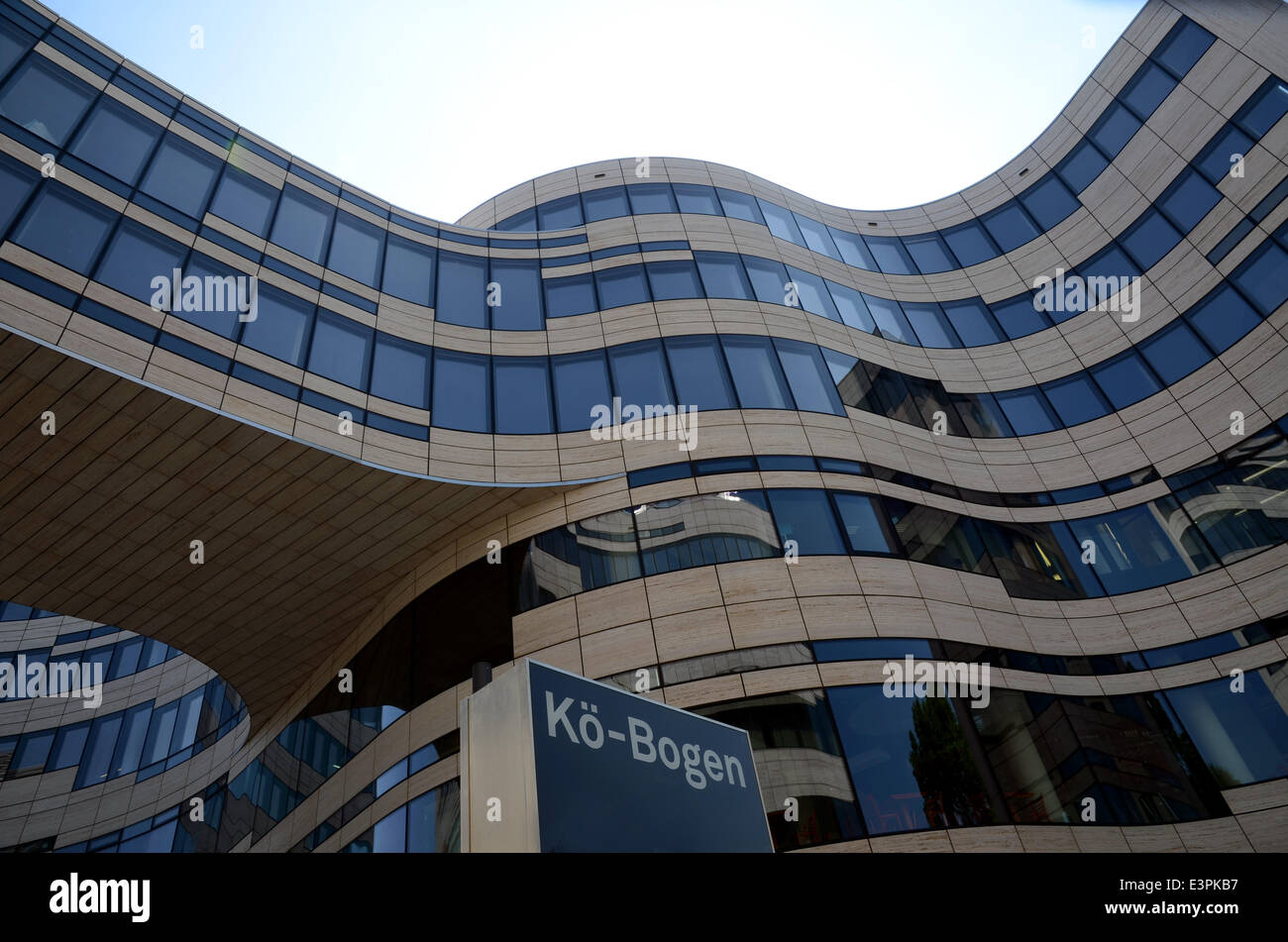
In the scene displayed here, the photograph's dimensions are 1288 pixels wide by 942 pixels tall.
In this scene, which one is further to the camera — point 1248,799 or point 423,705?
point 423,705

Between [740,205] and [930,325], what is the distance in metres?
7.24

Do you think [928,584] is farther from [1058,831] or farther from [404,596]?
[404,596]

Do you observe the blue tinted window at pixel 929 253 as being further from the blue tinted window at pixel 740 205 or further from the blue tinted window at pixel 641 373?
the blue tinted window at pixel 641 373

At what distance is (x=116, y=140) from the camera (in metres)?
16.9

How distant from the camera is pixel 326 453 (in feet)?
54.0

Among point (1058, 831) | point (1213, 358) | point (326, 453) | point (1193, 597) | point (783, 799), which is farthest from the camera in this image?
point (1213, 358)

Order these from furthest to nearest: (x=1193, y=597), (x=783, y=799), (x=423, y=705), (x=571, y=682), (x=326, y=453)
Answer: (x=1193, y=597)
(x=423, y=705)
(x=326, y=453)
(x=783, y=799)
(x=571, y=682)

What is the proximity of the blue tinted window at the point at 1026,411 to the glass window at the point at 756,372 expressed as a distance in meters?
7.95

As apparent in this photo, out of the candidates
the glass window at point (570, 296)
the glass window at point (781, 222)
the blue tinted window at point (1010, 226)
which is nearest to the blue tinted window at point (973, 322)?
the blue tinted window at point (1010, 226)

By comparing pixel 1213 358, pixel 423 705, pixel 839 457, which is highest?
pixel 1213 358

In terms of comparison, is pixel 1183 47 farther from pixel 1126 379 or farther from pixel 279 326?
pixel 279 326
